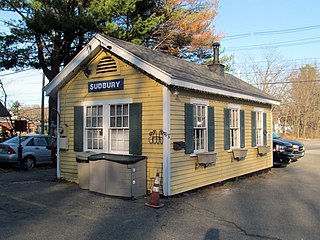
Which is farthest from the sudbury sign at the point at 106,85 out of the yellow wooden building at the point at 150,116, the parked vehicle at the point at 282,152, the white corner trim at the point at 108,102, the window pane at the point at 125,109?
the parked vehicle at the point at 282,152

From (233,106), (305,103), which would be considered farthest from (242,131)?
(305,103)

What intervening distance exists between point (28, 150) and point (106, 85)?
21.3ft

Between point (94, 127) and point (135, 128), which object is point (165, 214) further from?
point (94, 127)

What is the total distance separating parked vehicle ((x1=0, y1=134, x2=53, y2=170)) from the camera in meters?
13.8

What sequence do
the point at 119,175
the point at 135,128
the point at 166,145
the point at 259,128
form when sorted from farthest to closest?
the point at 259,128 < the point at 135,128 < the point at 166,145 < the point at 119,175

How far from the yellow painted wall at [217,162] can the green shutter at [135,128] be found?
95 cm

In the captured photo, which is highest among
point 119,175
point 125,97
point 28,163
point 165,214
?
point 125,97

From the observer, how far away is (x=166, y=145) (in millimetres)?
8359

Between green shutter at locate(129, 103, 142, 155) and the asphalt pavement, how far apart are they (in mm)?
1384

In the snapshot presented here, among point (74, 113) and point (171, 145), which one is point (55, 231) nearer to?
point (171, 145)

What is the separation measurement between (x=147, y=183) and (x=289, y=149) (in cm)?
945

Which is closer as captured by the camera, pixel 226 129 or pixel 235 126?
pixel 226 129

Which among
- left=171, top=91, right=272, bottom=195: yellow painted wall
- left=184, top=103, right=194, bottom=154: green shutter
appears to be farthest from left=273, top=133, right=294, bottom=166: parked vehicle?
left=184, top=103, right=194, bottom=154: green shutter

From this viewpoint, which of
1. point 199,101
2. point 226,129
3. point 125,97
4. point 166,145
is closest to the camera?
point 166,145
